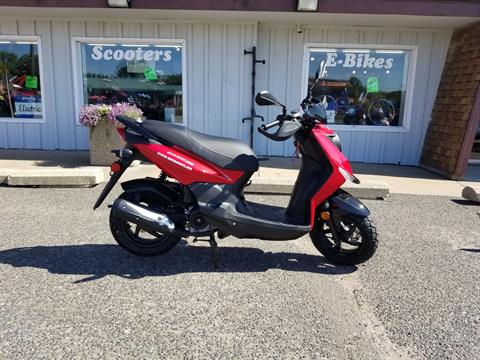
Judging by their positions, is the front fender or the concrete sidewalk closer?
the front fender

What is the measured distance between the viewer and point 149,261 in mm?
3432

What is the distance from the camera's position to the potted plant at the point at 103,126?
6582 millimetres

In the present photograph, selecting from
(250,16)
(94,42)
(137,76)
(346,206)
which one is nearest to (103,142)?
(137,76)

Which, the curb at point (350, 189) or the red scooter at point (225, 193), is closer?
the red scooter at point (225, 193)

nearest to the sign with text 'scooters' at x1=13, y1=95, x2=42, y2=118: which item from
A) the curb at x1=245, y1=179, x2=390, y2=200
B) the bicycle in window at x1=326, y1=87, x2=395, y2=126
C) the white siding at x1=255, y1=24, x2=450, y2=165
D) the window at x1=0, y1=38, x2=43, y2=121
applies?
the window at x1=0, y1=38, x2=43, y2=121

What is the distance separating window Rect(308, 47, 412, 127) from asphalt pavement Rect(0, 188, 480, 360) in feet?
14.2

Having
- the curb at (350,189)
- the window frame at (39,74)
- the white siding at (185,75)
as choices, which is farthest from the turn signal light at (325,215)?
the window frame at (39,74)

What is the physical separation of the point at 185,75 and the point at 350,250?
544 centimetres

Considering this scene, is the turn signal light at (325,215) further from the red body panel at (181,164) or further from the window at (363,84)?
the window at (363,84)

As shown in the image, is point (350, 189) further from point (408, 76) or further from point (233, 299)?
point (408, 76)

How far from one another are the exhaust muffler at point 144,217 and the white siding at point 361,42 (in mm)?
5094

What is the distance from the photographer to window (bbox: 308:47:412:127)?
7938mm

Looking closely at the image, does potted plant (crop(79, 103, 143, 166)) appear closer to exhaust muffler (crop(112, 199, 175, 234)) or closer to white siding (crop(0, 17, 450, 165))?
white siding (crop(0, 17, 450, 165))

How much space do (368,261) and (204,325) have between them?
5.52 feet
